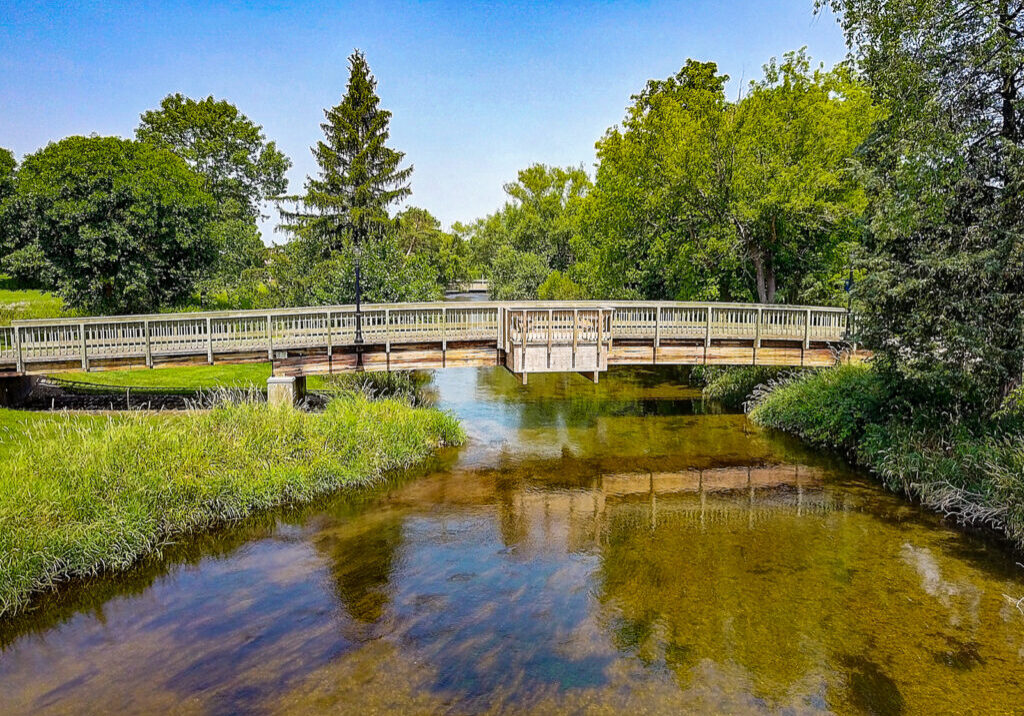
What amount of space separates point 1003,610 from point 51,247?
30.3 m

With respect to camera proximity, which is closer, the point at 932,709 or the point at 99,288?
the point at 932,709

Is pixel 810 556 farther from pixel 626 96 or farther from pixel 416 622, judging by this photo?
pixel 626 96

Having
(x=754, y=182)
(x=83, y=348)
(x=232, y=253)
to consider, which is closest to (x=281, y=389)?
(x=83, y=348)

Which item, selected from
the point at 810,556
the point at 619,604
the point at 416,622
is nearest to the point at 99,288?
the point at 416,622

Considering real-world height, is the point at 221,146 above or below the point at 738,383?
above

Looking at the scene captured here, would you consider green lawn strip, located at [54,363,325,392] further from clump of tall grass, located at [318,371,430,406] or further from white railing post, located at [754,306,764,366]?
white railing post, located at [754,306,764,366]

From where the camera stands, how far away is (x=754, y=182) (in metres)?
22.1

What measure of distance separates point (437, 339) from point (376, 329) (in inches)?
71.8

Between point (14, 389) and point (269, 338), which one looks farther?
point (14, 389)

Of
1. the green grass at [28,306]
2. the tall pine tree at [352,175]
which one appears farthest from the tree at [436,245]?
the green grass at [28,306]

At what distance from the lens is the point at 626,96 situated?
30281 millimetres

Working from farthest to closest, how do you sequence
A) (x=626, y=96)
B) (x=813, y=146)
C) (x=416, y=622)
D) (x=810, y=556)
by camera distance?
(x=626, y=96) < (x=813, y=146) < (x=810, y=556) < (x=416, y=622)

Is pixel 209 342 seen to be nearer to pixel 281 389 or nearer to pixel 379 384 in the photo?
pixel 281 389

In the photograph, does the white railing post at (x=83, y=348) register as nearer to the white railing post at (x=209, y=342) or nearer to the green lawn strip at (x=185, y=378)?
the white railing post at (x=209, y=342)
